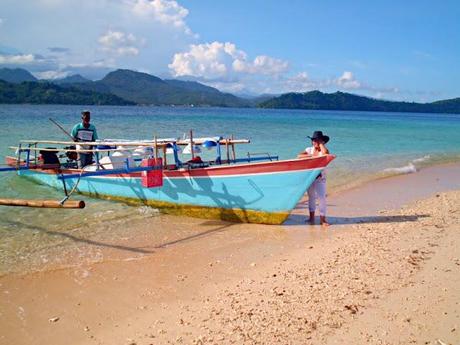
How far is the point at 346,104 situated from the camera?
542 ft

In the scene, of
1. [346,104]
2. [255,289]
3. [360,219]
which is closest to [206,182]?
[360,219]

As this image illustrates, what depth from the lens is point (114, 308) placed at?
4.57 m

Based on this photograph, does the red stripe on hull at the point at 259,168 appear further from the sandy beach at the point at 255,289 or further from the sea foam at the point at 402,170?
the sea foam at the point at 402,170

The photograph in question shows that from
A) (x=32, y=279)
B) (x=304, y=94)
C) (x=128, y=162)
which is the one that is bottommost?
(x=32, y=279)

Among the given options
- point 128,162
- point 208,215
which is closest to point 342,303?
point 208,215

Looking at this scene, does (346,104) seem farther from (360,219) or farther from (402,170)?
(360,219)

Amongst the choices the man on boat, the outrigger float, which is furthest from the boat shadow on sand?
the man on boat

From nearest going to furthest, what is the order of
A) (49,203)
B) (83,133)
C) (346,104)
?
(49,203), (83,133), (346,104)

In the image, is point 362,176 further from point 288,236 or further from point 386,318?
point 386,318

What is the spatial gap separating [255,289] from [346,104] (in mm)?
169131

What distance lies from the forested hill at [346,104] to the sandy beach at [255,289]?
152073 millimetres

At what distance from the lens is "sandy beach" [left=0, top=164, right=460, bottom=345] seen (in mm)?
3877

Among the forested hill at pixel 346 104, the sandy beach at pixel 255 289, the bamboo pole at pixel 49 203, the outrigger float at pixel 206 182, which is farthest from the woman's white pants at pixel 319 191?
the forested hill at pixel 346 104

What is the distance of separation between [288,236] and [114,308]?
3.60 m
